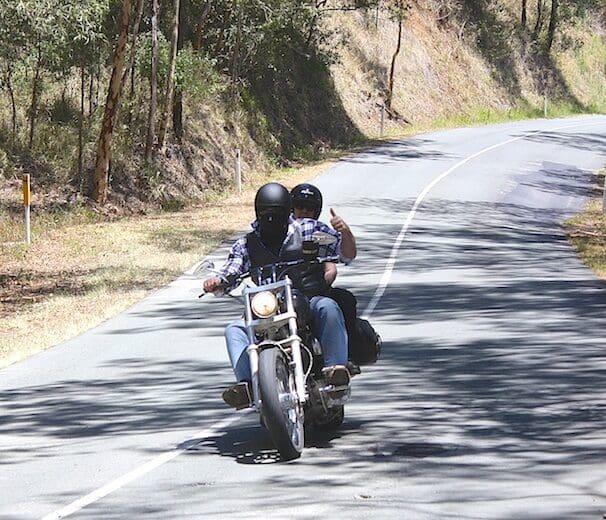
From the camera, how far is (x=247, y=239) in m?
8.21

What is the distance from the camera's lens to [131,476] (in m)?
7.51

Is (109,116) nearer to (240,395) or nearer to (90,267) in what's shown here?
(90,267)

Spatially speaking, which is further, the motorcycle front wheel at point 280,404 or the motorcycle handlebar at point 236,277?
the motorcycle handlebar at point 236,277

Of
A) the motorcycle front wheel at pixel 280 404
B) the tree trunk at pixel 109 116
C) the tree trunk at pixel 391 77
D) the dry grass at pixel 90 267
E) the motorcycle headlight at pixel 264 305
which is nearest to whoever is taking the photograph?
the motorcycle front wheel at pixel 280 404

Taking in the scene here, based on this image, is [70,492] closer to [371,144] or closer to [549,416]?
[549,416]

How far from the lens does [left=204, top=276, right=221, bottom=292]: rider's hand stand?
802 cm

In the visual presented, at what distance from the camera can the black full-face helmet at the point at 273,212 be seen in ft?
26.2

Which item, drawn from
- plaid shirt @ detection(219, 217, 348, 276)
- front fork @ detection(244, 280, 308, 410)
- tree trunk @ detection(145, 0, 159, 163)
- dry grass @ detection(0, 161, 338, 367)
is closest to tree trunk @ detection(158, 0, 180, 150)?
tree trunk @ detection(145, 0, 159, 163)

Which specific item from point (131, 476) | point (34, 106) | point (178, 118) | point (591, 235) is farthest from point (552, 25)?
point (131, 476)

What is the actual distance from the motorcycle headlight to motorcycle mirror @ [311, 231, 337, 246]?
2.15 feet

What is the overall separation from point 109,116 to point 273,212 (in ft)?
74.9

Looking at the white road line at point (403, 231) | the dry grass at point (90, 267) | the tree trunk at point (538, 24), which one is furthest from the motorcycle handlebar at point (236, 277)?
the tree trunk at point (538, 24)

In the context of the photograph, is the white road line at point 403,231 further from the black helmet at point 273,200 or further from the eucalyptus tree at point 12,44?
the eucalyptus tree at point 12,44

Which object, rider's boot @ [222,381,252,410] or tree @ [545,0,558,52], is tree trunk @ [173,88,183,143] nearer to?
rider's boot @ [222,381,252,410]
